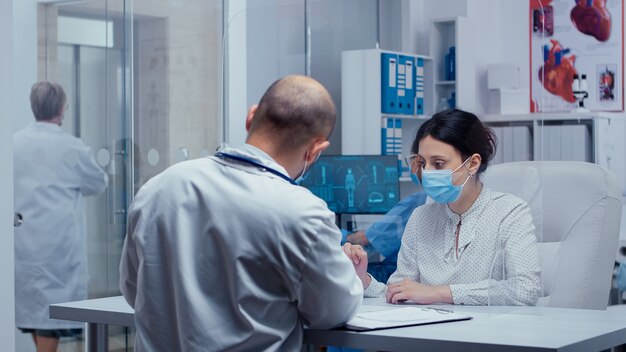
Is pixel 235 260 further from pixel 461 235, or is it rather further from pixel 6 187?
pixel 6 187

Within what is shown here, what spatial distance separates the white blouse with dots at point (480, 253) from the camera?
2562 millimetres

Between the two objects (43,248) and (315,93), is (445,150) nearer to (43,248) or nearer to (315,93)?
(315,93)

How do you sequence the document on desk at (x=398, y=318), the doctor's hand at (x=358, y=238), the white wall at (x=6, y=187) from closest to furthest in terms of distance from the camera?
the document on desk at (x=398, y=318)
the doctor's hand at (x=358, y=238)
the white wall at (x=6, y=187)

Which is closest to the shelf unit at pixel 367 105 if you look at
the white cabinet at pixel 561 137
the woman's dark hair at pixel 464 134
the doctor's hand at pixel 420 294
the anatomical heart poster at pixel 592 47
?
the white cabinet at pixel 561 137

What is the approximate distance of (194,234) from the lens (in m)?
2.03

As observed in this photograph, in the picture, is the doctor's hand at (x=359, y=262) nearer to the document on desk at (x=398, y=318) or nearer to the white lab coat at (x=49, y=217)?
the document on desk at (x=398, y=318)

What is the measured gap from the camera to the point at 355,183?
3.58 m

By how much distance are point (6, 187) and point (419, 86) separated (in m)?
1.96

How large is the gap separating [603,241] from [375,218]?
2.84ft

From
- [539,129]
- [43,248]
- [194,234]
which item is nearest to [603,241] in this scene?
[539,129]

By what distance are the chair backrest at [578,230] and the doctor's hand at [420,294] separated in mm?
367

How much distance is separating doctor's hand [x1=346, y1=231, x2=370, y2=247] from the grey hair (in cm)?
163

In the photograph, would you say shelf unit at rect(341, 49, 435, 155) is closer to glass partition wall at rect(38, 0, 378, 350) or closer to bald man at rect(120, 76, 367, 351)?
glass partition wall at rect(38, 0, 378, 350)

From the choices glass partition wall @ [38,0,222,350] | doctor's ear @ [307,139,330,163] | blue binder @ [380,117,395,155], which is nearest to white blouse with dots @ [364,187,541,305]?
doctor's ear @ [307,139,330,163]
